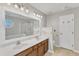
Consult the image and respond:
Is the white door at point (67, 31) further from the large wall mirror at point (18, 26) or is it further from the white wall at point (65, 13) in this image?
the large wall mirror at point (18, 26)

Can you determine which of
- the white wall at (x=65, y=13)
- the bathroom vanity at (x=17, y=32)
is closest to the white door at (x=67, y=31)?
the white wall at (x=65, y=13)

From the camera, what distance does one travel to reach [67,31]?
230 cm

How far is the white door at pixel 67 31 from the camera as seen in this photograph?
2.27m

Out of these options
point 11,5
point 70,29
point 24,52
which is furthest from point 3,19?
point 70,29

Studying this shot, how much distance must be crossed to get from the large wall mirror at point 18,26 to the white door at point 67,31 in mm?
903

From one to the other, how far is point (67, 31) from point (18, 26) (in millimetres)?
1473

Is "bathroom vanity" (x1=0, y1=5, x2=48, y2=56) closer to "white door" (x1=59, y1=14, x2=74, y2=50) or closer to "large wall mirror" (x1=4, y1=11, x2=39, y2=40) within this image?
"large wall mirror" (x1=4, y1=11, x2=39, y2=40)

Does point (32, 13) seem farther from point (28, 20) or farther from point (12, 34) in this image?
point (12, 34)

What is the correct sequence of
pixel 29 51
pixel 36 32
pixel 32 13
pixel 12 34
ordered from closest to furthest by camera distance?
1. pixel 29 51
2. pixel 12 34
3. pixel 32 13
4. pixel 36 32

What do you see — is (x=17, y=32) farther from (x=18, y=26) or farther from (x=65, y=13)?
(x=65, y=13)

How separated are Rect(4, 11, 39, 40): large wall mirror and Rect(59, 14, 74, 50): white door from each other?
90cm

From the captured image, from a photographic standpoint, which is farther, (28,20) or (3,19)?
(28,20)

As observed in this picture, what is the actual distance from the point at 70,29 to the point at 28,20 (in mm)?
1362

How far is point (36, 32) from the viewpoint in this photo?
2.79m
